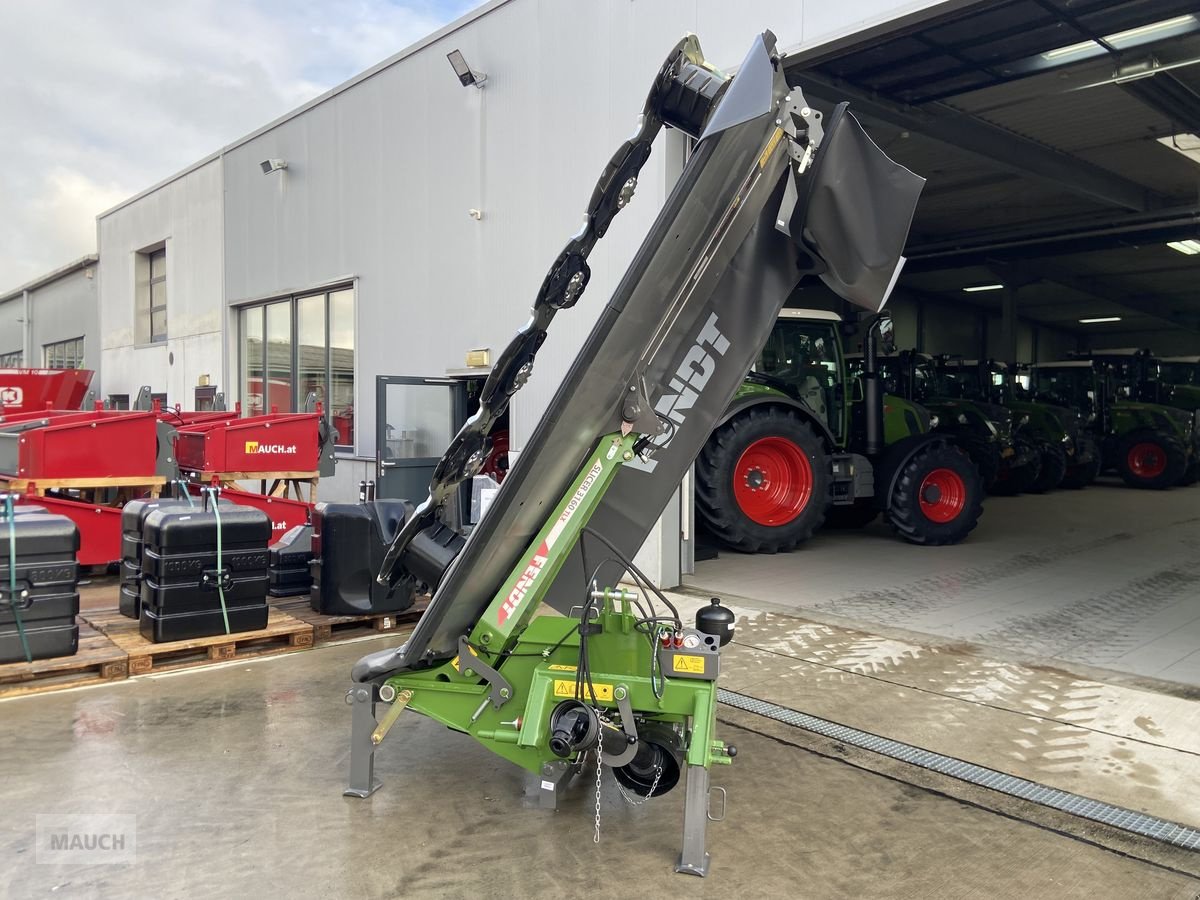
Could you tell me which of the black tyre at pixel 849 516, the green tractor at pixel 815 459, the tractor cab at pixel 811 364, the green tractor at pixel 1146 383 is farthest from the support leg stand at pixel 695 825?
the green tractor at pixel 1146 383

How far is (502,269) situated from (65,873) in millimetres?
6727

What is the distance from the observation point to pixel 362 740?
11.4ft

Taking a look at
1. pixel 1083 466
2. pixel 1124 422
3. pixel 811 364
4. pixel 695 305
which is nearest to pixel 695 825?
pixel 695 305

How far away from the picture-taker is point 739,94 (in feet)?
9.47

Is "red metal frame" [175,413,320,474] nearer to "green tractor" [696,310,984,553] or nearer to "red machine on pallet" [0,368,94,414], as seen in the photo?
"green tractor" [696,310,984,553]

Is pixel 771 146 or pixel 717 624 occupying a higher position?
pixel 771 146

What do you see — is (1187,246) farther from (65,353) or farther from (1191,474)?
→ (65,353)

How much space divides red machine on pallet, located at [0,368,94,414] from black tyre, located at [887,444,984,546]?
14669 mm

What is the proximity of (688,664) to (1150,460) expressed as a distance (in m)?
17.0

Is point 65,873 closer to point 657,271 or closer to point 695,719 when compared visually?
point 695,719

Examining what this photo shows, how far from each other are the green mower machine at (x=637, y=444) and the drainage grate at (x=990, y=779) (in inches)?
48.9

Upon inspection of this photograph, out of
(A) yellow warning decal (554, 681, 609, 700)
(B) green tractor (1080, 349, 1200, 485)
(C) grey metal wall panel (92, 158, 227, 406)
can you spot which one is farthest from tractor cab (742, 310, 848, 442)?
(B) green tractor (1080, 349, 1200, 485)

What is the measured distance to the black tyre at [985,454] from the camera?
13.2 m

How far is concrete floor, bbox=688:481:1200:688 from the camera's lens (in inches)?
233
